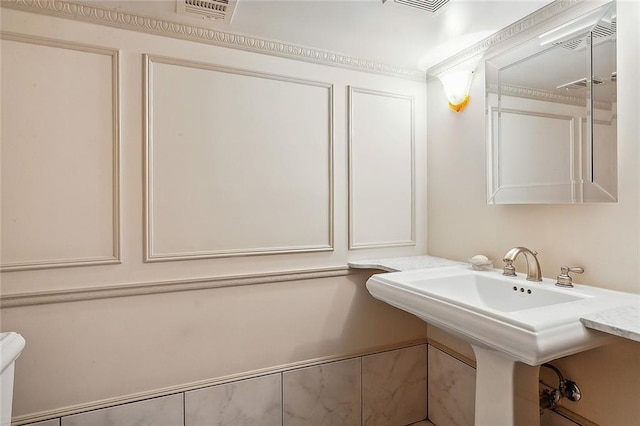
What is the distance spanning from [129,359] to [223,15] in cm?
158

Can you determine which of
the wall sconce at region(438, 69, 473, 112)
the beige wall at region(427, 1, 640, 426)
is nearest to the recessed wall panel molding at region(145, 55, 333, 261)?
the wall sconce at region(438, 69, 473, 112)

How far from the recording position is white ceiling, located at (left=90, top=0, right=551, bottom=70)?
149 cm

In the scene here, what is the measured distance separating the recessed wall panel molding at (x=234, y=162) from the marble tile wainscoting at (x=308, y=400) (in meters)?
0.66

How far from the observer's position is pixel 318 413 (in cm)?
186

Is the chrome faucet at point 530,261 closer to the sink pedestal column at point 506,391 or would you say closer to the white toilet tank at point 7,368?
the sink pedestal column at point 506,391

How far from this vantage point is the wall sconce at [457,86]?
1.86 m

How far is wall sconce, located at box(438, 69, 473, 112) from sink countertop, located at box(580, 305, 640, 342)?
1225mm

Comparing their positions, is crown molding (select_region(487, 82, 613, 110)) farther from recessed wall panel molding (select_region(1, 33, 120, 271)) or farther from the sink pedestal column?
recessed wall panel molding (select_region(1, 33, 120, 271))

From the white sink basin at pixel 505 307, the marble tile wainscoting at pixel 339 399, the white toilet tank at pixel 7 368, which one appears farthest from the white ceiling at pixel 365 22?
the marble tile wainscoting at pixel 339 399

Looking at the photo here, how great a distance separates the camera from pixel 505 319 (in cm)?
101

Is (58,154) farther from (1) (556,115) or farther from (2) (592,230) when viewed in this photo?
(2) (592,230)

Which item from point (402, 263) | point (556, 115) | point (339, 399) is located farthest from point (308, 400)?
point (556, 115)

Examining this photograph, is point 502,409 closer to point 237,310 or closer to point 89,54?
point 237,310

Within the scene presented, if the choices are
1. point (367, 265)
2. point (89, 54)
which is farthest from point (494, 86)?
point (89, 54)
